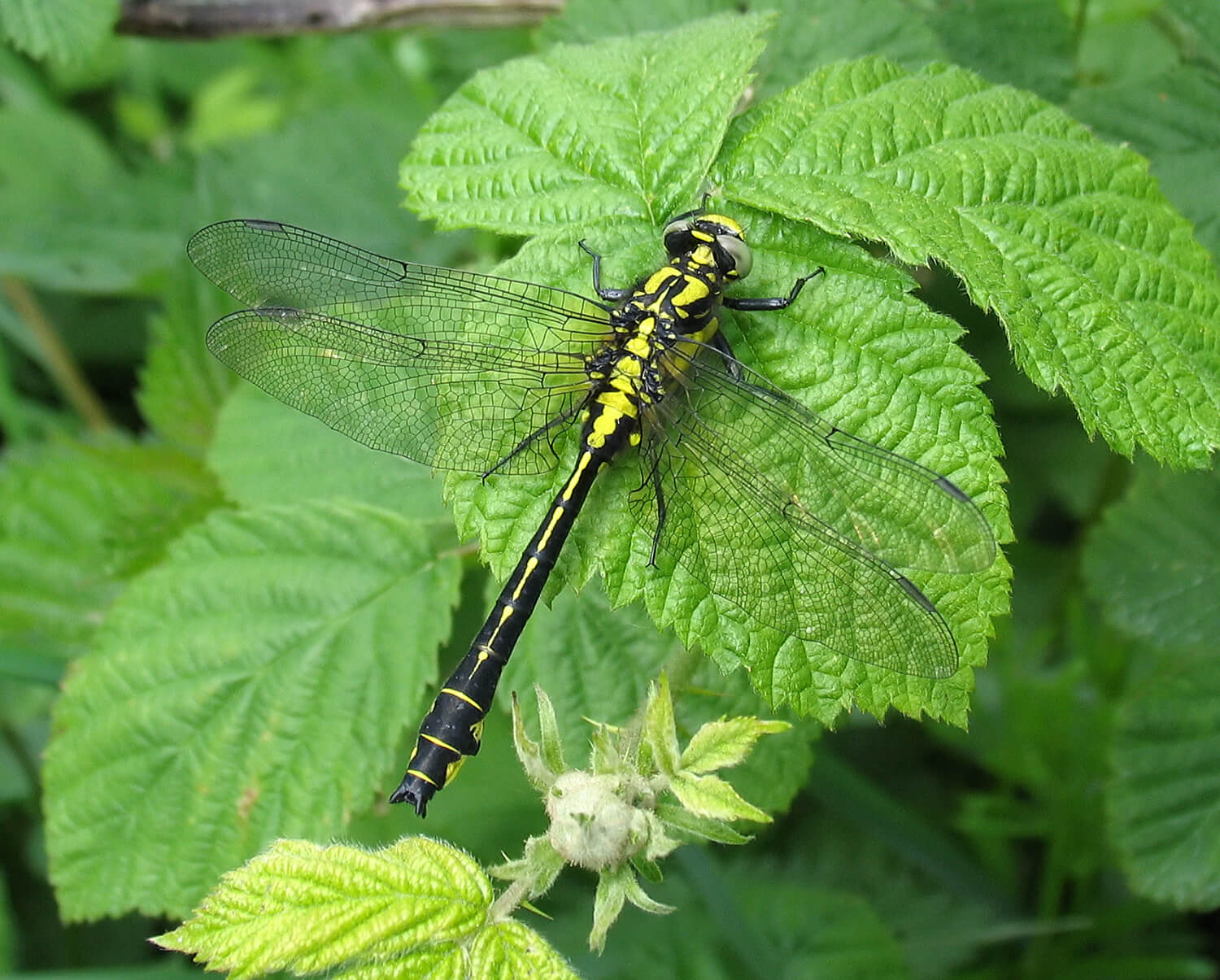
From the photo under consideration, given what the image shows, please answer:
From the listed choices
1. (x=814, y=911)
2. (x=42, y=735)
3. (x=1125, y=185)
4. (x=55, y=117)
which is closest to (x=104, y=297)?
(x=55, y=117)

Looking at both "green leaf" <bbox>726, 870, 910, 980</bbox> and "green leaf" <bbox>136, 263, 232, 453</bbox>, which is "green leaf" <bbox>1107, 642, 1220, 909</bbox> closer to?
"green leaf" <bbox>726, 870, 910, 980</bbox>

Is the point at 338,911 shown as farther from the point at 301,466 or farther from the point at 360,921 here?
the point at 301,466

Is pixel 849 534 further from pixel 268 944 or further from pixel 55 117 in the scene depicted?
pixel 55 117

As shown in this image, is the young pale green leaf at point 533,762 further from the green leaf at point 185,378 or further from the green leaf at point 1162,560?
the green leaf at point 185,378

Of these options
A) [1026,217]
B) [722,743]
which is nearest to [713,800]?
[722,743]

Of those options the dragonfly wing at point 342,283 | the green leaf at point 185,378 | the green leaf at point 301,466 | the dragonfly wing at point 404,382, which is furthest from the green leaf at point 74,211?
the dragonfly wing at point 404,382
